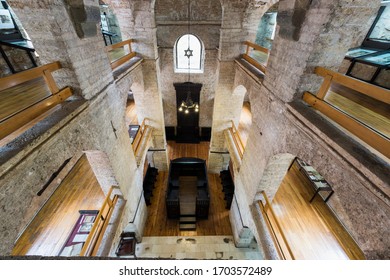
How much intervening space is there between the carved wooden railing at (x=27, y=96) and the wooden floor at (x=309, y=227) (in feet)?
18.2

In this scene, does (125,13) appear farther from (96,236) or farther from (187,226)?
(187,226)

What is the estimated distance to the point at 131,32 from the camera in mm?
5797

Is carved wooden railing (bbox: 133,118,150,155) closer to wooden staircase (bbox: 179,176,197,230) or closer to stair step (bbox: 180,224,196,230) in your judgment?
wooden staircase (bbox: 179,176,197,230)

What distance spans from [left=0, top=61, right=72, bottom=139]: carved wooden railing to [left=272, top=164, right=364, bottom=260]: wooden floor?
554cm

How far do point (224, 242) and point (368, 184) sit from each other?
5.79m

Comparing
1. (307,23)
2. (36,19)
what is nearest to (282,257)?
(307,23)

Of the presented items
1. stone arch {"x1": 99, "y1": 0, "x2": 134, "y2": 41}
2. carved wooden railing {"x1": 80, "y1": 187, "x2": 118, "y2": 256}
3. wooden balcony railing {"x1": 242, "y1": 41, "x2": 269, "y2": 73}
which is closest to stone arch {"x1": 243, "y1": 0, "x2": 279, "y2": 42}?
wooden balcony railing {"x1": 242, "y1": 41, "x2": 269, "y2": 73}

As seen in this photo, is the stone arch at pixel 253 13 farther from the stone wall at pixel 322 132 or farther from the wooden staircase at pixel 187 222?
the wooden staircase at pixel 187 222

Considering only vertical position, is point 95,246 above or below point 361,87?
below

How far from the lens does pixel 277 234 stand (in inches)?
176

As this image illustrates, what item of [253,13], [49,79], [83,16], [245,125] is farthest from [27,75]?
[245,125]

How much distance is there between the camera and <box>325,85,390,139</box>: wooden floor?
318cm

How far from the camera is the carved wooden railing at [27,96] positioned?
195cm

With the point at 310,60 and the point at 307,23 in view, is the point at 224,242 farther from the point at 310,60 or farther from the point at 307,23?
the point at 307,23
